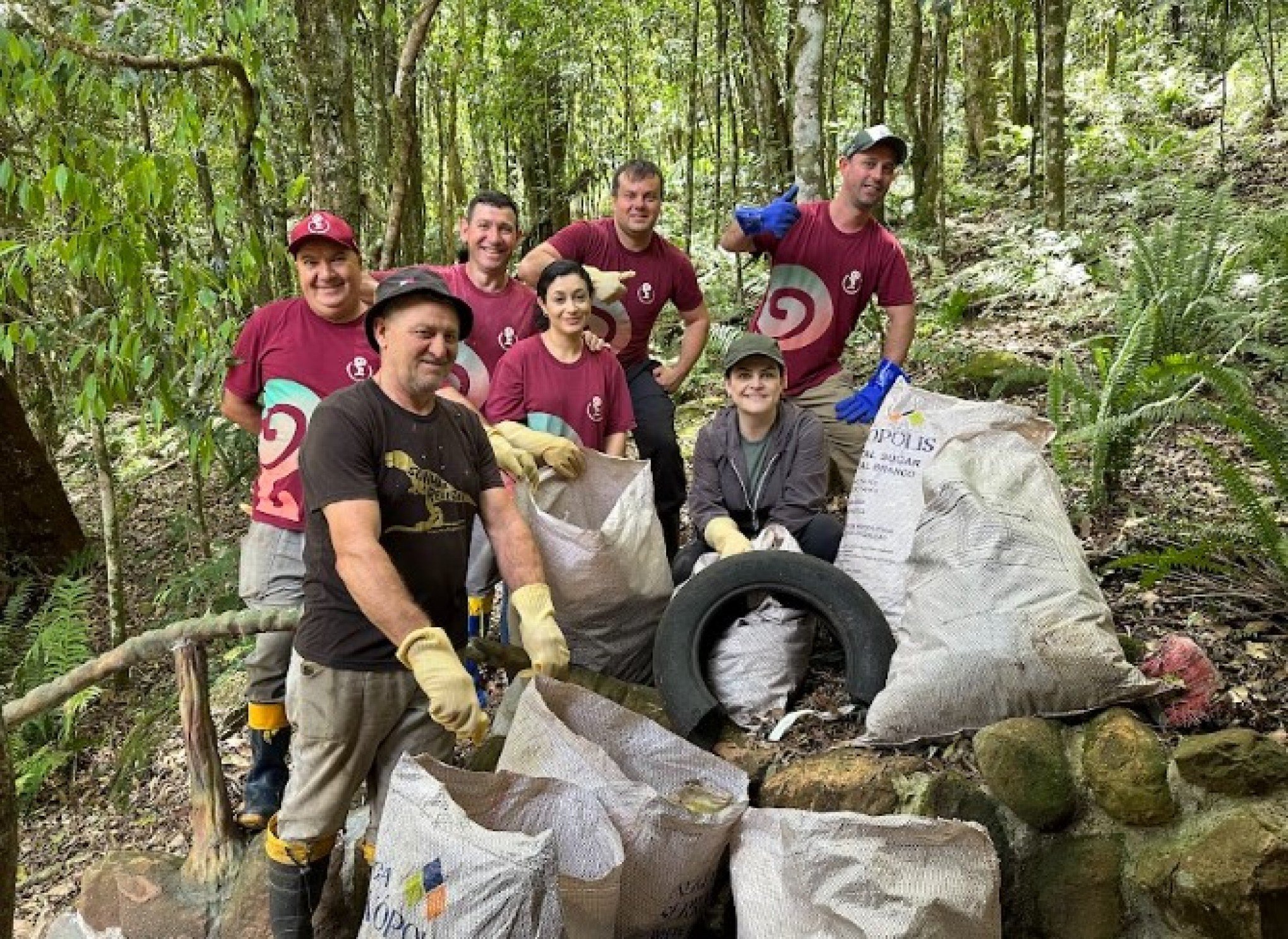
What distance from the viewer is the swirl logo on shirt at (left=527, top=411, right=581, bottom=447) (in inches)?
154

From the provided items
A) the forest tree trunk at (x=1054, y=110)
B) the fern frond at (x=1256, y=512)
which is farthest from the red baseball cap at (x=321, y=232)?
the forest tree trunk at (x=1054, y=110)

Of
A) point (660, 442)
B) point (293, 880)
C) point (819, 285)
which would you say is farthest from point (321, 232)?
point (819, 285)

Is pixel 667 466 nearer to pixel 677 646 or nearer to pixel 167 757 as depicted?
pixel 677 646

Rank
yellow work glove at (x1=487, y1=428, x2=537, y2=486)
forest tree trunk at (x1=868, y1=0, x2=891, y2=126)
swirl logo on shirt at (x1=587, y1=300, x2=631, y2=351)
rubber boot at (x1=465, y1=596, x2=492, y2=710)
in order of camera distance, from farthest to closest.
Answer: forest tree trunk at (x1=868, y1=0, x2=891, y2=126) → swirl logo on shirt at (x1=587, y1=300, x2=631, y2=351) → rubber boot at (x1=465, y1=596, x2=492, y2=710) → yellow work glove at (x1=487, y1=428, x2=537, y2=486)

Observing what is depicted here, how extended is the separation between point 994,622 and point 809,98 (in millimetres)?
3917

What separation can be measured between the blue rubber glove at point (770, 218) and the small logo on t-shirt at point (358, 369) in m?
1.83

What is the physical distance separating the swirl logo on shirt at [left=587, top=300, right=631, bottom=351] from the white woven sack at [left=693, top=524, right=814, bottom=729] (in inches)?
56.8

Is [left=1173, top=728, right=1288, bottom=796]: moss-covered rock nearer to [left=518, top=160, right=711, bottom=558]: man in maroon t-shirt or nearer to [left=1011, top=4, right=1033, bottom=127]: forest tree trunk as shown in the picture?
[left=518, top=160, right=711, bottom=558]: man in maroon t-shirt

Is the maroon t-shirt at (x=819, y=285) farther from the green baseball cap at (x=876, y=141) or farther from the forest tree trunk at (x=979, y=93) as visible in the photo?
the forest tree trunk at (x=979, y=93)

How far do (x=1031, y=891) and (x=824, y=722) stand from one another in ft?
2.51

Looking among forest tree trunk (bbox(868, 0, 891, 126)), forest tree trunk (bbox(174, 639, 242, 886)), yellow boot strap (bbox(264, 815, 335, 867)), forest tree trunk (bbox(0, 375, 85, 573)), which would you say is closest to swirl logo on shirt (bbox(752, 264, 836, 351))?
forest tree trunk (bbox(174, 639, 242, 886))

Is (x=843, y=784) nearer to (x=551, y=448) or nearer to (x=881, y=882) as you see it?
(x=881, y=882)

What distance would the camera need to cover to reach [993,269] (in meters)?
8.69

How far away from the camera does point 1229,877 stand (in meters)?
2.40
